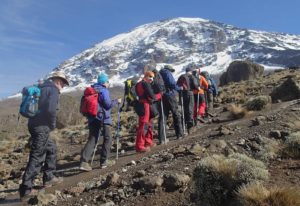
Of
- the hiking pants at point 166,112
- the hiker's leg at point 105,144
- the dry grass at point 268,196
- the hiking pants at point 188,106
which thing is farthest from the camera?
the hiking pants at point 188,106

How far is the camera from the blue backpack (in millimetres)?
8664

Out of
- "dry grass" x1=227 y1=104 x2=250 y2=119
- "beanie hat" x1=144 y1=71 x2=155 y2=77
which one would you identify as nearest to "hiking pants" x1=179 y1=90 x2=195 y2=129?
"dry grass" x1=227 y1=104 x2=250 y2=119

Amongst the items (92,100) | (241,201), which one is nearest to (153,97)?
(92,100)

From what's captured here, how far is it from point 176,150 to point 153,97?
2.17m

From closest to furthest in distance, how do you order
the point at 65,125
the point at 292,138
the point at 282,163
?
1. the point at 282,163
2. the point at 292,138
3. the point at 65,125

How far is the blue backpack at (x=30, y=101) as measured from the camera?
28.4 ft

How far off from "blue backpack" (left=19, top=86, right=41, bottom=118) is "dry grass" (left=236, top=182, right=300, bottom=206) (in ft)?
14.4

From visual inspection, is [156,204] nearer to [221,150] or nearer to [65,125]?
[221,150]

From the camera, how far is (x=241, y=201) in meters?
5.66

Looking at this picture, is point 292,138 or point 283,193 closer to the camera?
point 283,193

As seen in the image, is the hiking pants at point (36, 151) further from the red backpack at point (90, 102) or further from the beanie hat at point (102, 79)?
the beanie hat at point (102, 79)

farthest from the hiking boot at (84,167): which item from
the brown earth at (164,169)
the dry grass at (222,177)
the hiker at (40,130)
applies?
the dry grass at (222,177)

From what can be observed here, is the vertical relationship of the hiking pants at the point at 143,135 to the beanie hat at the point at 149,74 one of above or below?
below

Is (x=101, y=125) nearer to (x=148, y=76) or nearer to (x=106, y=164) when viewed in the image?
(x=106, y=164)
